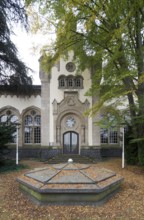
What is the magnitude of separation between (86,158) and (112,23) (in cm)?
1060

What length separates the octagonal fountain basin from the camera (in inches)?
330

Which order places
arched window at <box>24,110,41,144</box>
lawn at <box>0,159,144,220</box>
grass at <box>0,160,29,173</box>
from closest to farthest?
lawn at <box>0,159,144,220</box> → grass at <box>0,160,29,173</box> → arched window at <box>24,110,41,144</box>

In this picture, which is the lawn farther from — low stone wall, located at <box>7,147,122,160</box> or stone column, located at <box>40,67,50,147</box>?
stone column, located at <box>40,67,50,147</box>

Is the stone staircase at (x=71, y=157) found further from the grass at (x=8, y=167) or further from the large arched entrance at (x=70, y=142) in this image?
the grass at (x=8, y=167)

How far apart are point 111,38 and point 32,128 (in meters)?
12.4

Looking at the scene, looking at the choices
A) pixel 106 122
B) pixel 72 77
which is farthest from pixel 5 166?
pixel 72 77

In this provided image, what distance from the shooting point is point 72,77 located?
2195 cm

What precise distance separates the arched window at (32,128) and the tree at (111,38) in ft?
26.5

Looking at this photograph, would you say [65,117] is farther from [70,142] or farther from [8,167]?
[8,167]

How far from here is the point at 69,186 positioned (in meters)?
8.59

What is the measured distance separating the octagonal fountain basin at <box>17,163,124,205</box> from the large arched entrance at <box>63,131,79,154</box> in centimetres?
1182

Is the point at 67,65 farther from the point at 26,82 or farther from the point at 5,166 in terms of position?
the point at 5,166

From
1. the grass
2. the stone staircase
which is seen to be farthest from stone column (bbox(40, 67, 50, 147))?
the grass

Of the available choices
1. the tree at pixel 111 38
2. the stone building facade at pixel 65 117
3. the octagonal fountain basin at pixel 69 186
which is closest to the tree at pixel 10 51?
the stone building facade at pixel 65 117
